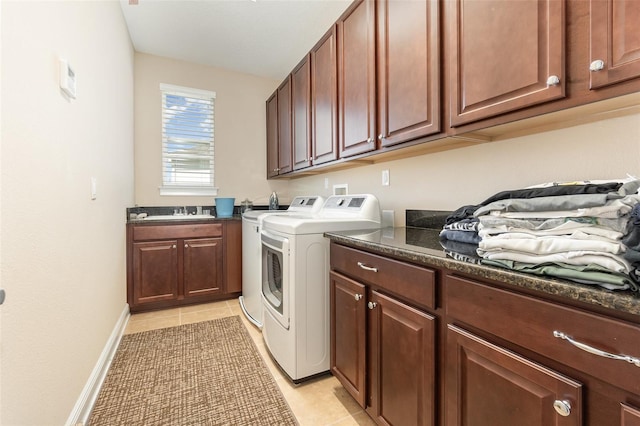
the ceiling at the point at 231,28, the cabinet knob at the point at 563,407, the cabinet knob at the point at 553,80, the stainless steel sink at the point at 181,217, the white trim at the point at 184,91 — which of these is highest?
the ceiling at the point at 231,28

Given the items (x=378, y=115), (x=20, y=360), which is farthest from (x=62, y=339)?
(x=378, y=115)

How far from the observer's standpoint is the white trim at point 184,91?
318cm

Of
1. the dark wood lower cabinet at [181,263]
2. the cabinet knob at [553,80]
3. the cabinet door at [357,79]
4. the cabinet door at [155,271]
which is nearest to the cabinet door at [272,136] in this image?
the dark wood lower cabinet at [181,263]

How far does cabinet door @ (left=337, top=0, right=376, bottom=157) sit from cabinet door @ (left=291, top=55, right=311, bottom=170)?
1.70 feet

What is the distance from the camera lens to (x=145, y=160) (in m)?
3.12

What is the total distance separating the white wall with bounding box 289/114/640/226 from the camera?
96 centimetres

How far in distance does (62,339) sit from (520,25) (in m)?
2.10

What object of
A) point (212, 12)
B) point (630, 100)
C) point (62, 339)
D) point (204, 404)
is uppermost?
point (212, 12)

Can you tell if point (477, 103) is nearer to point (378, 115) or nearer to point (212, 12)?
point (378, 115)

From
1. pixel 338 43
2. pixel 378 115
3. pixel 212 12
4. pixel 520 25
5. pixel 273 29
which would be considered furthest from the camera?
pixel 273 29

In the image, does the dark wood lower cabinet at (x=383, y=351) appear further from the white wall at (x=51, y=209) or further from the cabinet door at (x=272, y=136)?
the cabinet door at (x=272, y=136)

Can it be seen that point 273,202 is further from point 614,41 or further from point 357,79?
point 614,41

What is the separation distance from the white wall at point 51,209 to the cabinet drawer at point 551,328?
1.33 metres

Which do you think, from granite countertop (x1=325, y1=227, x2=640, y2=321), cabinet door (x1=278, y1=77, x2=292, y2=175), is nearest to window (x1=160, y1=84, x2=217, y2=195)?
cabinet door (x1=278, y1=77, x2=292, y2=175)
